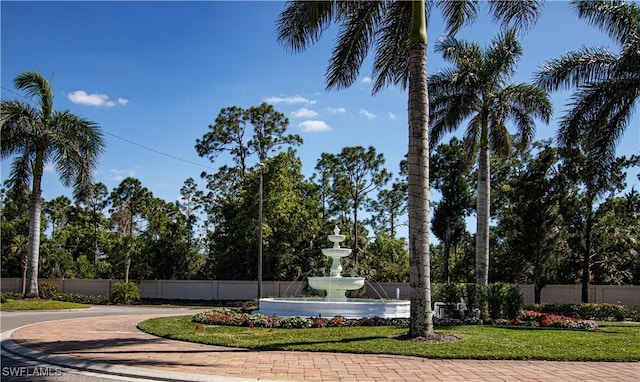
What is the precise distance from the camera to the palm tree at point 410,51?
12531 millimetres

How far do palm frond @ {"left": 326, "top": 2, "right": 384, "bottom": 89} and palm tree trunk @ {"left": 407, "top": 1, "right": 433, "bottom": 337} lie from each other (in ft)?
6.26

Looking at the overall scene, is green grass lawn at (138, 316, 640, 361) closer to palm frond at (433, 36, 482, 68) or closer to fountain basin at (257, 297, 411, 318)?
fountain basin at (257, 297, 411, 318)

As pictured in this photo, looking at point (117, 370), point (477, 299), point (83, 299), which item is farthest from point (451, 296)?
point (83, 299)

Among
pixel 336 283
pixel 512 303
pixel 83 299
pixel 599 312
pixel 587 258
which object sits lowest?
pixel 83 299

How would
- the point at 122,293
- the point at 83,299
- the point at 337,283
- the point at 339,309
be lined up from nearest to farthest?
the point at 339,309, the point at 337,283, the point at 122,293, the point at 83,299

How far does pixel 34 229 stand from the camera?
28922 mm

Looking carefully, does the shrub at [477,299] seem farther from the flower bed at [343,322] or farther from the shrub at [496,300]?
the flower bed at [343,322]

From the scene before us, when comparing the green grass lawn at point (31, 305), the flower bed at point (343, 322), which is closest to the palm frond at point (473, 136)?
the flower bed at point (343, 322)

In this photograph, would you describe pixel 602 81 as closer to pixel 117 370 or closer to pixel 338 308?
pixel 338 308

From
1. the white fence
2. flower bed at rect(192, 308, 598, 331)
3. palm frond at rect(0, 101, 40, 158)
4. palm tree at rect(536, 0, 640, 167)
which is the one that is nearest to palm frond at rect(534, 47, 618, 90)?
palm tree at rect(536, 0, 640, 167)

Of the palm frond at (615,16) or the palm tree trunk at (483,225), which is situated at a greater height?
the palm frond at (615,16)

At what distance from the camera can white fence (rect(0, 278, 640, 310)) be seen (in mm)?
31109

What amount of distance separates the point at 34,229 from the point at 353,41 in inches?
887

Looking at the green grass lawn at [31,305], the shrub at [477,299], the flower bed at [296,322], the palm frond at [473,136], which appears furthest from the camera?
the green grass lawn at [31,305]
